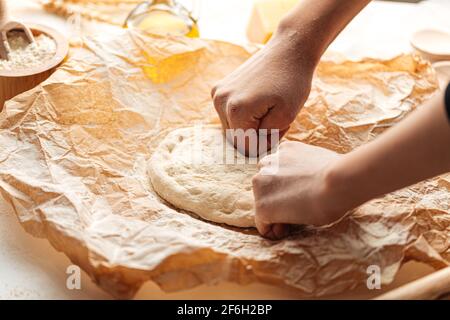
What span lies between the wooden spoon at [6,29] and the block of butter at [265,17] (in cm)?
57

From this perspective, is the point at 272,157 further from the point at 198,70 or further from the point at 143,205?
the point at 198,70

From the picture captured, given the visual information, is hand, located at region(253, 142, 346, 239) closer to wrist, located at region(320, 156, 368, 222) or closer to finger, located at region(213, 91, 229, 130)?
wrist, located at region(320, 156, 368, 222)

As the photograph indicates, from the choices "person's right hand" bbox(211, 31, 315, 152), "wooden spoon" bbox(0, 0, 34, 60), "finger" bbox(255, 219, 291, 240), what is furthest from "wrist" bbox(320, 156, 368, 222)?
"wooden spoon" bbox(0, 0, 34, 60)

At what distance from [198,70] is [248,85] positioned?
10.7 inches

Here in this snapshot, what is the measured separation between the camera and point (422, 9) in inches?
68.9

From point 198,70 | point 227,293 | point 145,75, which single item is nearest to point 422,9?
point 198,70

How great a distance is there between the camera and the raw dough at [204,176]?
1.04 meters

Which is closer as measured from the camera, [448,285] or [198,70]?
[448,285]

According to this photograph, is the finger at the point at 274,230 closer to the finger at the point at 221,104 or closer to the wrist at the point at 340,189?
the wrist at the point at 340,189

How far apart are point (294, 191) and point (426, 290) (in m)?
0.23

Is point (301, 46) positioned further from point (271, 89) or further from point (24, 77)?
point (24, 77)

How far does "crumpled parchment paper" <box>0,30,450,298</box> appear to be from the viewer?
0.86 meters

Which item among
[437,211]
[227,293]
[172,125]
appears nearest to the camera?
[227,293]

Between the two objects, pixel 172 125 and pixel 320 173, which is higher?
pixel 320 173
